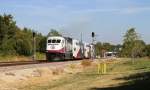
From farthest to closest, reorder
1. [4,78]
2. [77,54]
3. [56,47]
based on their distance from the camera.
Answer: [77,54], [56,47], [4,78]

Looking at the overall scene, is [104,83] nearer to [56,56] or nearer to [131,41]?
[56,56]

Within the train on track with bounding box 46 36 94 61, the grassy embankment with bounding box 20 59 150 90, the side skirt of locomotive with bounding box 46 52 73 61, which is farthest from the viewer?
the side skirt of locomotive with bounding box 46 52 73 61

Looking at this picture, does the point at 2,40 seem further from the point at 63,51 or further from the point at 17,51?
the point at 63,51

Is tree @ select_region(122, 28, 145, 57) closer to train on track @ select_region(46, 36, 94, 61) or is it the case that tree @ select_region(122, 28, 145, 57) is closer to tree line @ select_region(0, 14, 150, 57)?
tree line @ select_region(0, 14, 150, 57)

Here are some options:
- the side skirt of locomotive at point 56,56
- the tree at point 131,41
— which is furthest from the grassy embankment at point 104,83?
the tree at point 131,41

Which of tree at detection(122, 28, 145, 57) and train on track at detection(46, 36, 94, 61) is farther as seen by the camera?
tree at detection(122, 28, 145, 57)

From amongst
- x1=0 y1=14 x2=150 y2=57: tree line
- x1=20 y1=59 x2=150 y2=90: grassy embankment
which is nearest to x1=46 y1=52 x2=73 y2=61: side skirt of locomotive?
x1=0 y1=14 x2=150 y2=57: tree line

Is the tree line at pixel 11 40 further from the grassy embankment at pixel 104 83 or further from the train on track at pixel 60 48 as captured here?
the grassy embankment at pixel 104 83

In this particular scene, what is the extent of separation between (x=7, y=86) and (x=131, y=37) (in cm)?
5698

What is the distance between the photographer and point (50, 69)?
44.7 metres

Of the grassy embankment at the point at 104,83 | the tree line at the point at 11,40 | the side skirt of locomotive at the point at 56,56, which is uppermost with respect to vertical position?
the tree line at the point at 11,40

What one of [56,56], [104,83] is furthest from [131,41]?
[104,83]

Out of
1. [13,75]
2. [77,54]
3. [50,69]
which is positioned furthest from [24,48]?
[13,75]

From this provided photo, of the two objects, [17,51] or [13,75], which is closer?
[13,75]
